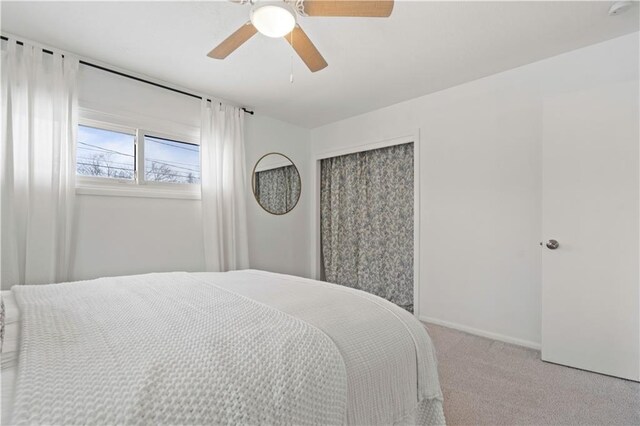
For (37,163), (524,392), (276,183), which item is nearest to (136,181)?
(37,163)

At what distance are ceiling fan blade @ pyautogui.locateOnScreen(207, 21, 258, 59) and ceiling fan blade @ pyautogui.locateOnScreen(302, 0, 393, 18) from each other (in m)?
0.33

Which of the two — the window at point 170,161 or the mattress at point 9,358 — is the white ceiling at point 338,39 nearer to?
the window at point 170,161

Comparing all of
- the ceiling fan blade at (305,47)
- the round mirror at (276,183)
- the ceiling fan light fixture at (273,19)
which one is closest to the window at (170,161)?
the round mirror at (276,183)

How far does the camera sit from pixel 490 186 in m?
2.78

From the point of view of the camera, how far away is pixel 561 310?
227 cm

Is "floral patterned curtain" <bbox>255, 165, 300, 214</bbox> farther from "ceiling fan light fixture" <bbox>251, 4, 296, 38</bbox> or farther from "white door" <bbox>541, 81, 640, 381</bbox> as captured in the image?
"white door" <bbox>541, 81, 640, 381</bbox>

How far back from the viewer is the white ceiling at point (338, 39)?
191 cm

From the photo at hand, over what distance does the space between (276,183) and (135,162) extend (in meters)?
1.60

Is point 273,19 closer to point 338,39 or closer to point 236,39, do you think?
point 236,39

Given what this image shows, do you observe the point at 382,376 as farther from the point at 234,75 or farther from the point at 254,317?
the point at 234,75

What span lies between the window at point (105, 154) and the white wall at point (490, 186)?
9.06 feet

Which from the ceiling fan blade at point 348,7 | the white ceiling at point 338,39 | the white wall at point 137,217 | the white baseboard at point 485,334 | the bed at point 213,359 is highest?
the white ceiling at point 338,39

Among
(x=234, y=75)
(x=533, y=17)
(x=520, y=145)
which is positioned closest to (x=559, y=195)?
(x=520, y=145)

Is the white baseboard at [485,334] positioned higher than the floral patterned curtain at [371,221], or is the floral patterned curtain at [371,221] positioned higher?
the floral patterned curtain at [371,221]
